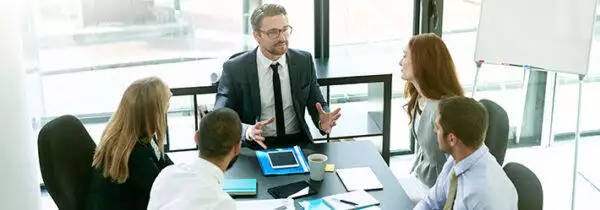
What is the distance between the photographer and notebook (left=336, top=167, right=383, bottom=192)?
8.36 feet

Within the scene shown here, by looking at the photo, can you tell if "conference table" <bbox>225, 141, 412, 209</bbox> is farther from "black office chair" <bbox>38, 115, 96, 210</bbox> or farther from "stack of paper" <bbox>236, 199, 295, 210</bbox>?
"black office chair" <bbox>38, 115, 96, 210</bbox>

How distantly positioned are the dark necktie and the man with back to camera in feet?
4.16

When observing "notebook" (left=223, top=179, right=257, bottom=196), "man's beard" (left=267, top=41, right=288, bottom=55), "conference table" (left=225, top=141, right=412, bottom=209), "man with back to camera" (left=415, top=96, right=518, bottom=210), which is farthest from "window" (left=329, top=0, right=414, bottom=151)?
"man with back to camera" (left=415, top=96, right=518, bottom=210)

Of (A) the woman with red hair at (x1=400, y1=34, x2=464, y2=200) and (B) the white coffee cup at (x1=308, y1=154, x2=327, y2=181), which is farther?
(A) the woman with red hair at (x1=400, y1=34, x2=464, y2=200)

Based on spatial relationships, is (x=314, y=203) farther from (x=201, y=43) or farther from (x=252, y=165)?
(x=201, y=43)

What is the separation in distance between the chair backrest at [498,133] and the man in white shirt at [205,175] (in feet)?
4.07

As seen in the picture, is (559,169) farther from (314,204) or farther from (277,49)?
(314,204)

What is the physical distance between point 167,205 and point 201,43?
8.20ft

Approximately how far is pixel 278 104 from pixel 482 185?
151 cm

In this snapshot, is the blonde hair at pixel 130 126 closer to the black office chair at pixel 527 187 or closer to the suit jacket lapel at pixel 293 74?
the suit jacket lapel at pixel 293 74

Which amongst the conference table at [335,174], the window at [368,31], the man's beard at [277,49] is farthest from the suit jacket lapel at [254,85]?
the window at [368,31]

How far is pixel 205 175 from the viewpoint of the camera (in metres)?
1.97

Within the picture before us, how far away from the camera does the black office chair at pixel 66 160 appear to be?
8.03ft

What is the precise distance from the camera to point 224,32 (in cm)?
430
